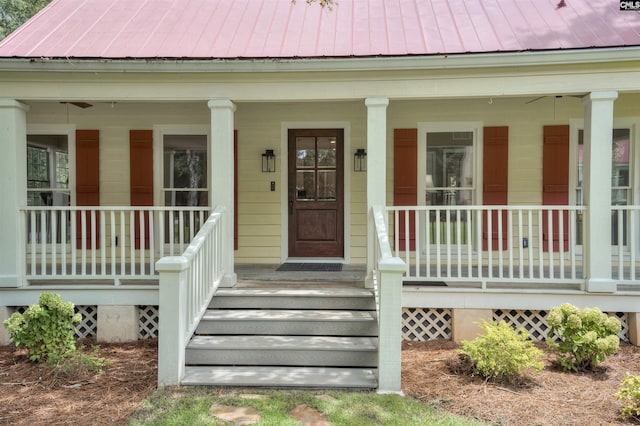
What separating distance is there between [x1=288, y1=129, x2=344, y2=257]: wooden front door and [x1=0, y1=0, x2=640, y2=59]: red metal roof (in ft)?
5.55

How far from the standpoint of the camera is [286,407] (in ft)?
11.0

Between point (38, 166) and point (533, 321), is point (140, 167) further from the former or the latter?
point (533, 321)

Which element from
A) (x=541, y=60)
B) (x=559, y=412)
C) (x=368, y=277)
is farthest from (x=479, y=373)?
(x=541, y=60)

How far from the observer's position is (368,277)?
16.1 feet

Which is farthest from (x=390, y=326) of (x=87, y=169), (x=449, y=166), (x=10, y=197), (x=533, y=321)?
(x=87, y=169)

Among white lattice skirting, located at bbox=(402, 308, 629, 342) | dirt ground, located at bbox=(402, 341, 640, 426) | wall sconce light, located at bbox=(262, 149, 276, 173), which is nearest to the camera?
dirt ground, located at bbox=(402, 341, 640, 426)

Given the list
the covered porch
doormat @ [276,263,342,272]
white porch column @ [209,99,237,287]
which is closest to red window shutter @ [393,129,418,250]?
the covered porch

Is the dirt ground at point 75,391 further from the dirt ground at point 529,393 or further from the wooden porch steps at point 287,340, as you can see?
the dirt ground at point 529,393

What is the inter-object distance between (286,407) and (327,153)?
4223 mm

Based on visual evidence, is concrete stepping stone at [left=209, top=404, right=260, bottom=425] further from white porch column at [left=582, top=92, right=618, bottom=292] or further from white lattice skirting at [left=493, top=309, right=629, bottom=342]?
white porch column at [left=582, top=92, right=618, bottom=292]

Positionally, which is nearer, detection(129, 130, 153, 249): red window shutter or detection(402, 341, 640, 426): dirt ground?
detection(402, 341, 640, 426): dirt ground

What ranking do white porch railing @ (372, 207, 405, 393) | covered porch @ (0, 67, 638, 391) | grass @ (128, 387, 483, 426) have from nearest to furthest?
1. grass @ (128, 387, 483, 426)
2. white porch railing @ (372, 207, 405, 393)
3. covered porch @ (0, 67, 638, 391)

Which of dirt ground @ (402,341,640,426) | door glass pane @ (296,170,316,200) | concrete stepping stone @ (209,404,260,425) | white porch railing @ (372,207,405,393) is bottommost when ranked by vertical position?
dirt ground @ (402,341,640,426)

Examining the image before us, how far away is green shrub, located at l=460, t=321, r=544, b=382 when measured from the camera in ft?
12.2
